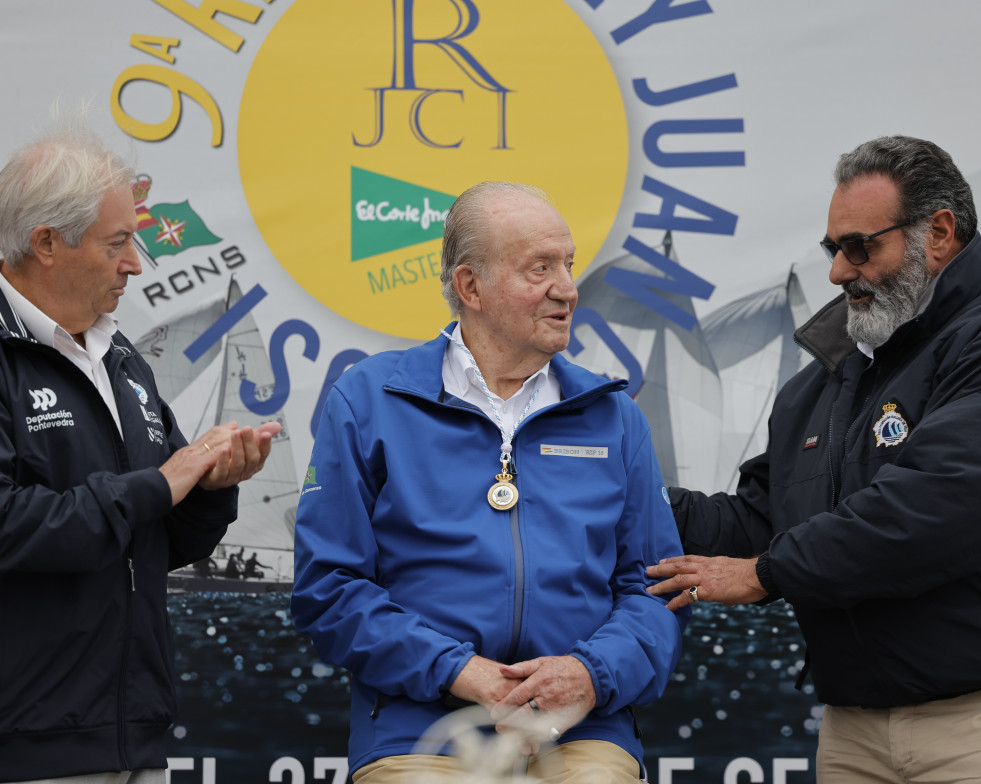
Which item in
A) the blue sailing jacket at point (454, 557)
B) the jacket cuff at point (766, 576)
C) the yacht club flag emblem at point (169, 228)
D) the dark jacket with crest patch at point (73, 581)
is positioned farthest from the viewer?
the yacht club flag emblem at point (169, 228)

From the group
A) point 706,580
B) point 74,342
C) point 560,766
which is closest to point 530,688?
point 560,766

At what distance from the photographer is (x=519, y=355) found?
2273 millimetres

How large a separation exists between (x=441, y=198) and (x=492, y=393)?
1.00 metres

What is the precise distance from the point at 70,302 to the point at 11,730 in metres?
0.81

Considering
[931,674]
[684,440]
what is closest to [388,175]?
[684,440]

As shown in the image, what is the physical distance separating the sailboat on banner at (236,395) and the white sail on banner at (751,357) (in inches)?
50.6

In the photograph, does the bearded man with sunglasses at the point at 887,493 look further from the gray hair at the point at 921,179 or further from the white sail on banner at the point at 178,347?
the white sail on banner at the point at 178,347

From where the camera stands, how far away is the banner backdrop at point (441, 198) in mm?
3035

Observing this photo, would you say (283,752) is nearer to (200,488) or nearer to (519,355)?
(200,488)

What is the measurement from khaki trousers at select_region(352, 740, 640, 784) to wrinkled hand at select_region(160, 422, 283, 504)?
0.64 metres

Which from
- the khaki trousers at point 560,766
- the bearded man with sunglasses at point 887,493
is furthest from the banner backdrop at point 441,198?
the khaki trousers at point 560,766

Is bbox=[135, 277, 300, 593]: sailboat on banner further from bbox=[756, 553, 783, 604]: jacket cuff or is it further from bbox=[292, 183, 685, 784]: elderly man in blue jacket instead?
bbox=[756, 553, 783, 604]: jacket cuff

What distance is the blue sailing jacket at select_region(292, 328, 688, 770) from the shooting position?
1.98 meters

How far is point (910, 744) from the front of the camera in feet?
7.18
